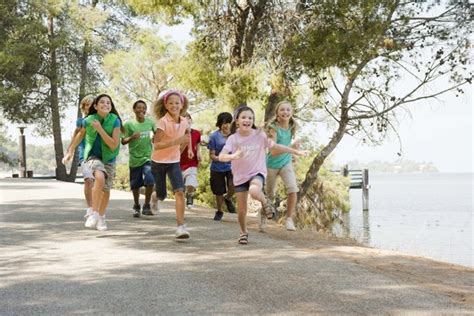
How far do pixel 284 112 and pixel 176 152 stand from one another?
5.39ft

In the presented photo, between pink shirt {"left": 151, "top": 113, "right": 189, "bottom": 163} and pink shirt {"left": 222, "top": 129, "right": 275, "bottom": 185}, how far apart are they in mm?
628

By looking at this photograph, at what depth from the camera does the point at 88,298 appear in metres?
5.11

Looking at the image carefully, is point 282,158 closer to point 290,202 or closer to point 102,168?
point 290,202

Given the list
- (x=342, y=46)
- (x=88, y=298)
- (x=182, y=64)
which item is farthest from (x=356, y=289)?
(x=182, y=64)

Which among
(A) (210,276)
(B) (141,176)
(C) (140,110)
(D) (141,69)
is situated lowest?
(A) (210,276)

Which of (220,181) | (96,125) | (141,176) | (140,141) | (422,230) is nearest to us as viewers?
(96,125)

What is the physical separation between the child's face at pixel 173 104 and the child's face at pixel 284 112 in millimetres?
1506

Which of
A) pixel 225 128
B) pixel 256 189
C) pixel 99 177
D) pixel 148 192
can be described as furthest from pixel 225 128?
pixel 256 189

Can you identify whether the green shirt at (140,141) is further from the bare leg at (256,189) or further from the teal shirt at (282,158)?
the bare leg at (256,189)

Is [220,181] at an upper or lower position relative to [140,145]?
lower

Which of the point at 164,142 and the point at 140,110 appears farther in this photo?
the point at 140,110

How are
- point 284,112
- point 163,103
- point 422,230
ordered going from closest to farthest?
point 163,103 → point 284,112 → point 422,230

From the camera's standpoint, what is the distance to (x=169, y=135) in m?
7.84

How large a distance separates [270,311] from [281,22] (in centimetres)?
1273
